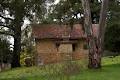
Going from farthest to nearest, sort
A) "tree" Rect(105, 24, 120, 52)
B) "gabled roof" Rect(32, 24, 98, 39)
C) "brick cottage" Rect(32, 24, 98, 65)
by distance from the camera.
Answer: "gabled roof" Rect(32, 24, 98, 39)
"brick cottage" Rect(32, 24, 98, 65)
"tree" Rect(105, 24, 120, 52)

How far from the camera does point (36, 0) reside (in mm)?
44969

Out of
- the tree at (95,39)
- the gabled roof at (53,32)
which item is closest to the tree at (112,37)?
the gabled roof at (53,32)

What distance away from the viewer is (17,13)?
4316 cm

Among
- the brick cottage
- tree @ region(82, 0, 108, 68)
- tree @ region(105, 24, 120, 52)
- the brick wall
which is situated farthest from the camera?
the brick cottage

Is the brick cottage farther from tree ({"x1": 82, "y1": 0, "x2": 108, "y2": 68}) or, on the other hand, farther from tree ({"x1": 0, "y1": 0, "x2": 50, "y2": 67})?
tree ({"x1": 82, "y1": 0, "x2": 108, "y2": 68})

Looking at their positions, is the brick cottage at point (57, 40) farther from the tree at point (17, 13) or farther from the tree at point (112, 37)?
the tree at point (112, 37)

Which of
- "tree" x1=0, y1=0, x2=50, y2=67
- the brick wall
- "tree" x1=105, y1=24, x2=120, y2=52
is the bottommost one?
the brick wall

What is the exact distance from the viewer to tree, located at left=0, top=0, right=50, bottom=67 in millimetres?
43125

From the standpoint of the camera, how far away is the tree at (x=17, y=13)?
141ft

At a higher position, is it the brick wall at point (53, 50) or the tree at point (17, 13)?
the tree at point (17, 13)

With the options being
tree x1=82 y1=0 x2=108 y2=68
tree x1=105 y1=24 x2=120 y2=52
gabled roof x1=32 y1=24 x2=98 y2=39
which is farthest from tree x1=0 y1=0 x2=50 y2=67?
tree x1=82 y1=0 x2=108 y2=68

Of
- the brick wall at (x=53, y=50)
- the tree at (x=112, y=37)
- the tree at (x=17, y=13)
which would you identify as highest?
the tree at (x=17, y=13)

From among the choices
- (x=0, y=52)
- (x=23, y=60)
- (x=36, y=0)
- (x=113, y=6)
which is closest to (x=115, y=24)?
(x=113, y=6)

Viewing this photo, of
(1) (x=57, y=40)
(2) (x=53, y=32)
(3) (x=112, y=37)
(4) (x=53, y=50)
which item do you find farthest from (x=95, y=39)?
(2) (x=53, y=32)
